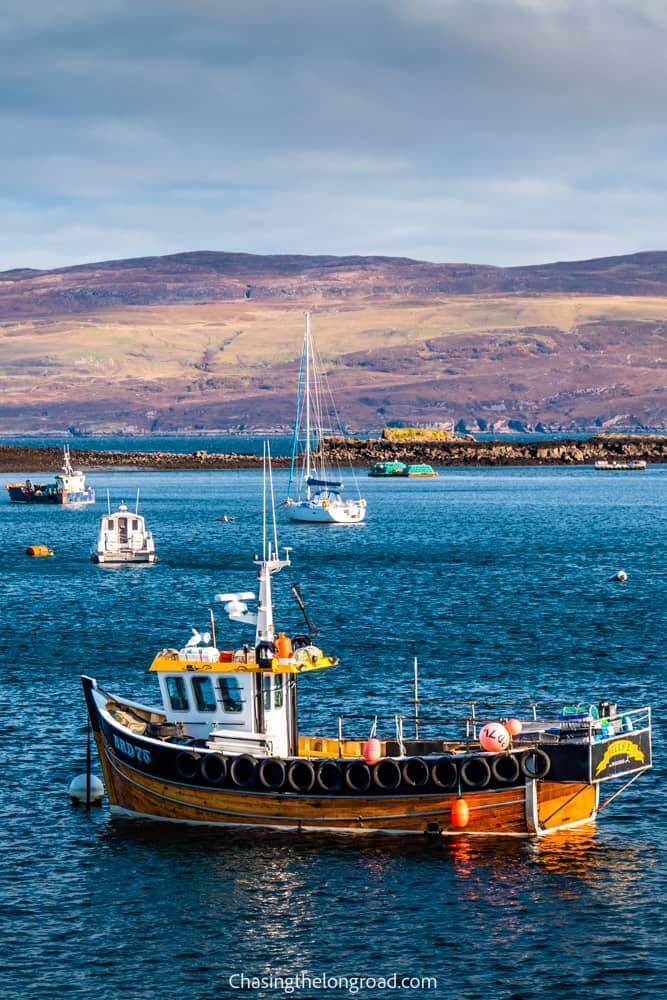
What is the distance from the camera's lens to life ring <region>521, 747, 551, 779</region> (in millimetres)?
33688

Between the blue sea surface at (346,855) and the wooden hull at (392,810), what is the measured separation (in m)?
0.34

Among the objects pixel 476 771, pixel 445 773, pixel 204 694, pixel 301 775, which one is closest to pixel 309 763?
pixel 301 775

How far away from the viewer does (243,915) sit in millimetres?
30844

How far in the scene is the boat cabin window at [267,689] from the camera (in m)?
35.6

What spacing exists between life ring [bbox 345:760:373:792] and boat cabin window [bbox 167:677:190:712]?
4.43 m

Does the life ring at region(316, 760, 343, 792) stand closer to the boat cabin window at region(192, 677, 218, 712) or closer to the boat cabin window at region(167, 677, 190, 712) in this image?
the boat cabin window at region(192, 677, 218, 712)

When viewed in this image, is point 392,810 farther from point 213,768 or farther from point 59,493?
point 59,493

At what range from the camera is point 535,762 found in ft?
111

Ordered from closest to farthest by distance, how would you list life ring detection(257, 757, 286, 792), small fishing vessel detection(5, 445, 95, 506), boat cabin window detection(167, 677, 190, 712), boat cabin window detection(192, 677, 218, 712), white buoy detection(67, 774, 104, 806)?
life ring detection(257, 757, 286, 792) → boat cabin window detection(192, 677, 218, 712) → boat cabin window detection(167, 677, 190, 712) → white buoy detection(67, 774, 104, 806) → small fishing vessel detection(5, 445, 95, 506)

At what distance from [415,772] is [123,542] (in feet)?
224

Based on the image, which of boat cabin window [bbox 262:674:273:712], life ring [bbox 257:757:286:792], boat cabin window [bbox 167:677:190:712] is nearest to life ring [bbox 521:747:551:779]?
life ring [bbox 257:757:286:792]

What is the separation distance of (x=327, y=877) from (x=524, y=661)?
25.7 m

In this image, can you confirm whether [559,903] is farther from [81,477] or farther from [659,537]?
[81,477]

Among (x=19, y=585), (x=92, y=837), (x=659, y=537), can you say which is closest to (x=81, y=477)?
(x=659, y=537)
